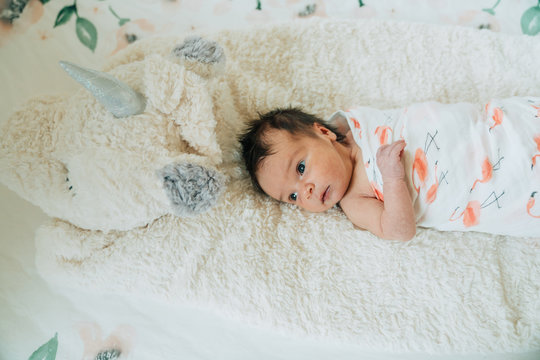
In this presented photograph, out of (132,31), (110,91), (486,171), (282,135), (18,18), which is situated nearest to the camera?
(110,91)

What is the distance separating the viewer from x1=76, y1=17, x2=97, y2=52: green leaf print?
130cm

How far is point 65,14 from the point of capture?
130cm

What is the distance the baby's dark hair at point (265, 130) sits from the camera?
1.02m

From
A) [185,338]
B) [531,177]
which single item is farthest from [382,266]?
[185,338]

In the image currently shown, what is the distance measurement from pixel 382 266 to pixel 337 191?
8.5 inches

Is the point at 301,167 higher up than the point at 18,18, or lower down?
lower down

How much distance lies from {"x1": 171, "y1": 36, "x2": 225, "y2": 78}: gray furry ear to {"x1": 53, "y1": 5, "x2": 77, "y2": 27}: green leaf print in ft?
1.97

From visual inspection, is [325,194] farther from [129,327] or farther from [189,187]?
[129,327]

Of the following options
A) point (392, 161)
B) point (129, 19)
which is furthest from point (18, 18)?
point (392, 161)

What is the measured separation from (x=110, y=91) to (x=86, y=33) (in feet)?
2.27

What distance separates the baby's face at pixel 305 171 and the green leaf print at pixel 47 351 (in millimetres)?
632

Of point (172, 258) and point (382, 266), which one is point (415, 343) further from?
point (172, 258)

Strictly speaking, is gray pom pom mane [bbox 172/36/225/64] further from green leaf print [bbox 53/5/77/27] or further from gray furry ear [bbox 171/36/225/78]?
green leaf print [bbox 53/5/77/27]

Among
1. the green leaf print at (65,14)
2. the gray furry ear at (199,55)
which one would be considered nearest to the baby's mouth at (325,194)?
the gray furry ear at (199,55)
